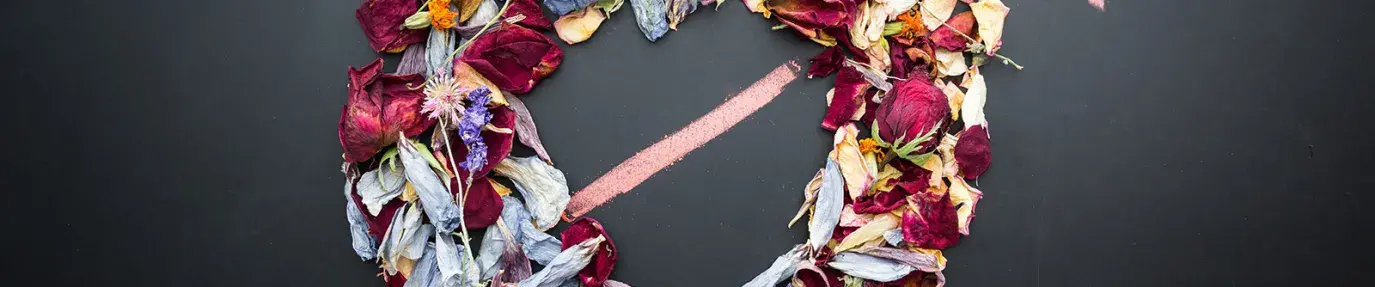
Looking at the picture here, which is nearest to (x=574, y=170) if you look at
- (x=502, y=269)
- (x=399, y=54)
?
(x=502, y=269)

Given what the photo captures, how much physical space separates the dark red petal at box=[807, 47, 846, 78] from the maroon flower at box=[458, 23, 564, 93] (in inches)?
13.2

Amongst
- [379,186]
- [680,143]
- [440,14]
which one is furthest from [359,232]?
[680,143]

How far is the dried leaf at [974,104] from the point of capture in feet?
3.32

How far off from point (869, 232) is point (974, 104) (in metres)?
0.21

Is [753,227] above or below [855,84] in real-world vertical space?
below

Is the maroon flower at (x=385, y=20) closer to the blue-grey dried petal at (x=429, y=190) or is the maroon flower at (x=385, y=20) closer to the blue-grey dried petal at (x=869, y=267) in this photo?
the blue-grey dried petal at (x=429, y=190)

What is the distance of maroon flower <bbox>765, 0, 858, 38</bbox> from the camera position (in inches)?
39.2

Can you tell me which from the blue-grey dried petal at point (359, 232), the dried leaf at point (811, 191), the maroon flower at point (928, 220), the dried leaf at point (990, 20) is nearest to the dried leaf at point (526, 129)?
the blue-grey dried petal at point (359, 232)

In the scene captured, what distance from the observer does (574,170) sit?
3.34ft

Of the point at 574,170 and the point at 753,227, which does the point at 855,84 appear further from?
the point at 574,170

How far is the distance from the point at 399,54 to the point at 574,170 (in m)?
0.26

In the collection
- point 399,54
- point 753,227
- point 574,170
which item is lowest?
point 753,227

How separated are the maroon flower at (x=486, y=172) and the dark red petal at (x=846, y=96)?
16.0 inches
